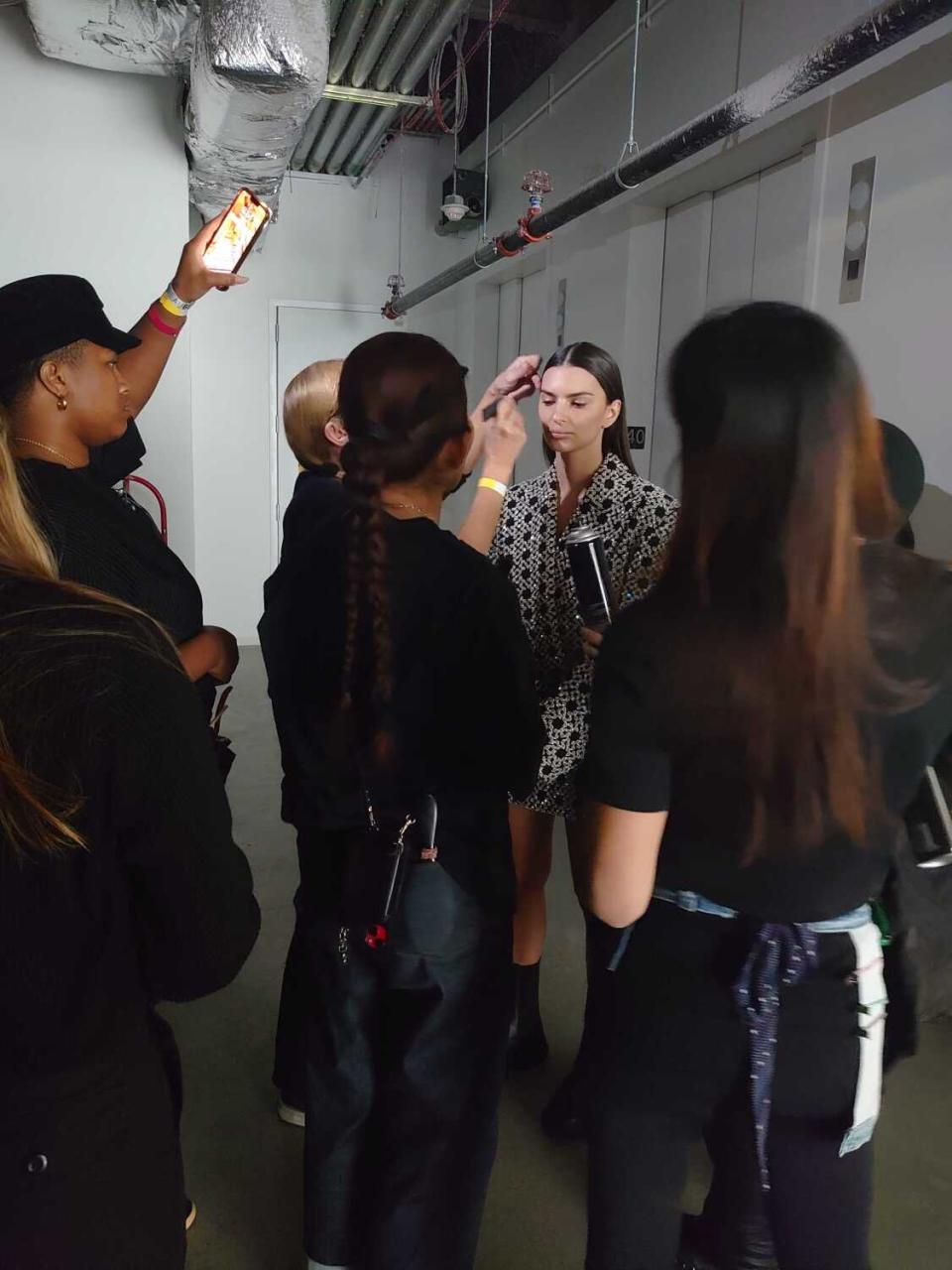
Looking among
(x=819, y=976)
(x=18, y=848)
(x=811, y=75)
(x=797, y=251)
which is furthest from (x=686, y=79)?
(x=18, y=848)

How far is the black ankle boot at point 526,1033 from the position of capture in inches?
74.4

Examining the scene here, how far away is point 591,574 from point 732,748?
442 mm

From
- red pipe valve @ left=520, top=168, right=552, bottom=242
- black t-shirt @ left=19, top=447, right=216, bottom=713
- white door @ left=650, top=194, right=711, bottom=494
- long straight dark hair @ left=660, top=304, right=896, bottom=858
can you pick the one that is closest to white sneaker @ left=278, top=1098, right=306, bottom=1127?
black t-shirt @ left=19, top=447, right=216, bottom=713

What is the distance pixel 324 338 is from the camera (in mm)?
5910

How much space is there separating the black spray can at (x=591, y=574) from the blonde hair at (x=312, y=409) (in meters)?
0.69

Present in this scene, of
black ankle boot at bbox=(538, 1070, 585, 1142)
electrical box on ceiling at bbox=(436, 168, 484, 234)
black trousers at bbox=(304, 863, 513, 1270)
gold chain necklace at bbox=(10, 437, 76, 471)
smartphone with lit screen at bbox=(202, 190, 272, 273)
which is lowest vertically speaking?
black ankle boot at bbox=(538, 1070, 585, 1142)

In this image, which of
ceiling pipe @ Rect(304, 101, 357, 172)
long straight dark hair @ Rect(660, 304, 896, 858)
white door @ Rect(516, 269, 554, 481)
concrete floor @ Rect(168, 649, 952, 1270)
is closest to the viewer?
long straight dark hair @ Rect(660, 304, 896, 858)

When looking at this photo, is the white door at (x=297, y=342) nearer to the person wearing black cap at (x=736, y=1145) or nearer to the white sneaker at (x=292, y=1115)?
the white sneaker at (x=292, y=1115)

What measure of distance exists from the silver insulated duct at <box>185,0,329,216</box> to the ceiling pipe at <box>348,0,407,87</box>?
1.77ft

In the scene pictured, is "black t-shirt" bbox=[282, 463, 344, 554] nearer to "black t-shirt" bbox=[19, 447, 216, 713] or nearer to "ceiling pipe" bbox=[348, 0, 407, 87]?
"black t-shirt" bbox=[19, 447, 216, 713]

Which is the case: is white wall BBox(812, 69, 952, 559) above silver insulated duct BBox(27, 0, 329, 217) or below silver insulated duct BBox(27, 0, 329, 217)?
below

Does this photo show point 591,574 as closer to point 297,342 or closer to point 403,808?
point 403,808

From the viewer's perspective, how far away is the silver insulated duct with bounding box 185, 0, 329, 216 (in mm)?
2623

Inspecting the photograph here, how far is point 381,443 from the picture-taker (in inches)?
42.5
